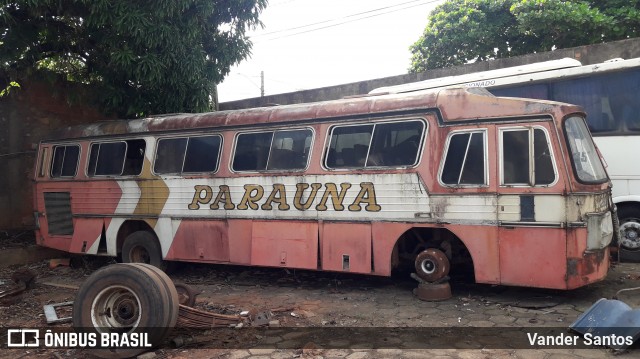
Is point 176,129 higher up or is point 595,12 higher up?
point 595,12

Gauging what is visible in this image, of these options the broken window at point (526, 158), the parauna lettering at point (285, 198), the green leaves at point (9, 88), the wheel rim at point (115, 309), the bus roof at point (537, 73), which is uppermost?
the green leaves at point (9, 88)

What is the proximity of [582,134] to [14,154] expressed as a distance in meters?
11.3

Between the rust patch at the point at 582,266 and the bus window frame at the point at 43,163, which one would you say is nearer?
the rust patch at the point at 582,266

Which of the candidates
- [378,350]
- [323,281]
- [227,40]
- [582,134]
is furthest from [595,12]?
[378,350]

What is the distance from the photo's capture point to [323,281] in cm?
689

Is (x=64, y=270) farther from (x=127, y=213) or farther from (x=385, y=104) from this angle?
(x=385, y=104)

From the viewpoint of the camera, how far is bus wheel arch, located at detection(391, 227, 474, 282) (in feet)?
18.5

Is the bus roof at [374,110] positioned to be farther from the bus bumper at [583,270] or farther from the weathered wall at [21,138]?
the weathered wall at [21,138]

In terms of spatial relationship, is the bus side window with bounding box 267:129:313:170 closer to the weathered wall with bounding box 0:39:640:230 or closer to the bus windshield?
the bus windshield

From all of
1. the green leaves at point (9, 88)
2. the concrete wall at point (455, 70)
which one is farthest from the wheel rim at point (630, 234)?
the green leaves at point (9, 88)

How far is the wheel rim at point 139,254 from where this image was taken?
7.89 m

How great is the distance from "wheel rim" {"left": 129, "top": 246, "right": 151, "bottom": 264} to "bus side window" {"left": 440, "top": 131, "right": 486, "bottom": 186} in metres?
5.22

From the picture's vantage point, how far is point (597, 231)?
504cm

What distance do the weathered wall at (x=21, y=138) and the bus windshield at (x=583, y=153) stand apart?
9827mm
